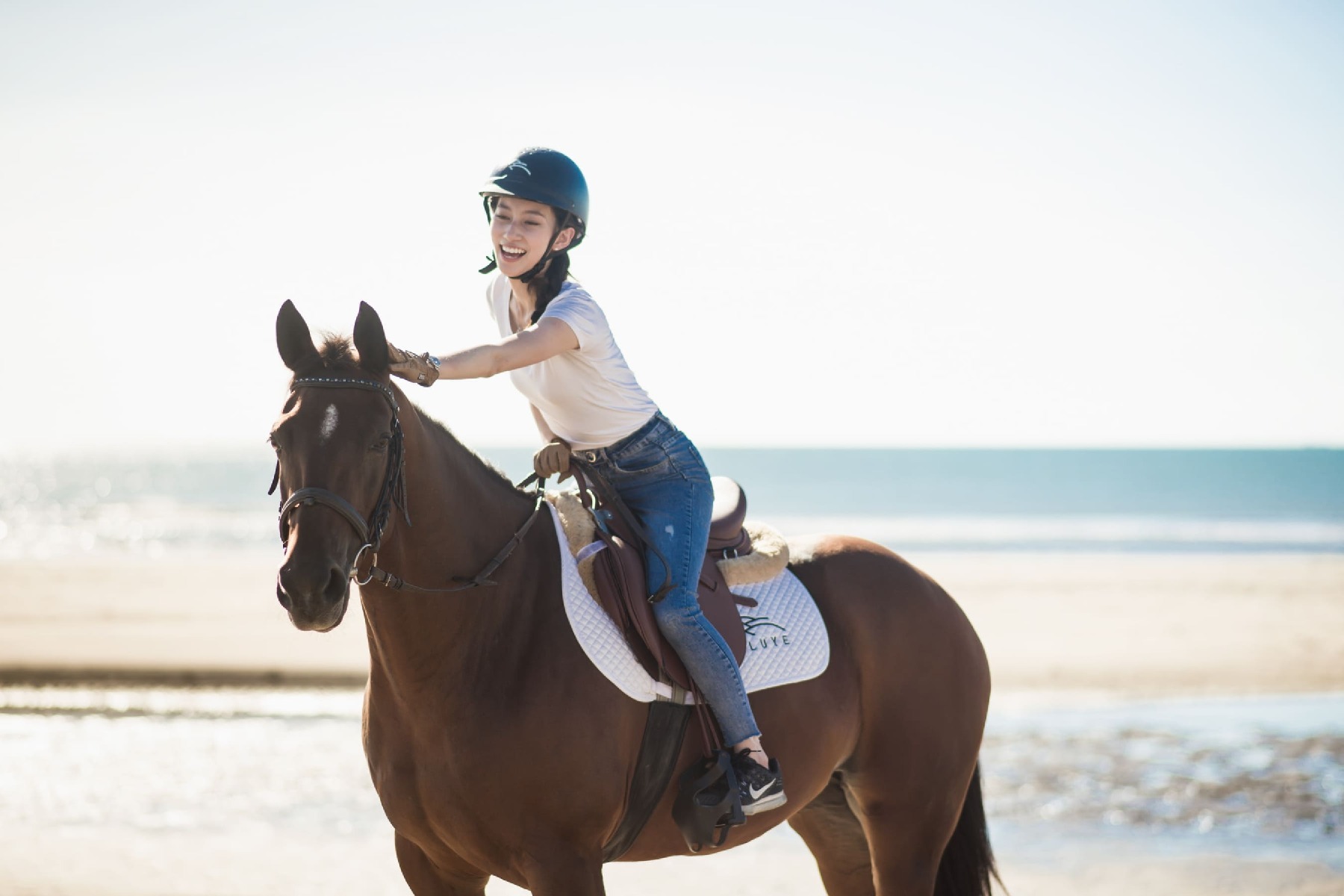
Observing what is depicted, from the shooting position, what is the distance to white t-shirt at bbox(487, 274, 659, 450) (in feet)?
9.10

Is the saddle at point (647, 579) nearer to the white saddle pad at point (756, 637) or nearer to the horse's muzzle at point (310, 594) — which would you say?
the white saddle pad at point (756, 637)

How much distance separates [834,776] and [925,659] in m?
0.55

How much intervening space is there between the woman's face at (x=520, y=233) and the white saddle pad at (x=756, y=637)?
75 cm

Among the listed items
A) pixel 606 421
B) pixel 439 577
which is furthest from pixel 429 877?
pixel 606 421

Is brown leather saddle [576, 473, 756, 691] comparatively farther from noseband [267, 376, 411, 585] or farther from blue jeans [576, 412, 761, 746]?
noseband [267, 376, 411, 585]

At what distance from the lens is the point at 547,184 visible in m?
2.90

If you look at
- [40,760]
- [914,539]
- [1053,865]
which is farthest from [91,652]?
[914,539]

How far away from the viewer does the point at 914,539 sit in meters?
28.8

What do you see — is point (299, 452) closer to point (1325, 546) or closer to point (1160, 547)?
point (1160, 547)

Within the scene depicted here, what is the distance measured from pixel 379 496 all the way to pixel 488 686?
25.2 inches

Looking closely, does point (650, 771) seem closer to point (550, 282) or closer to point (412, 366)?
point (412, 366)

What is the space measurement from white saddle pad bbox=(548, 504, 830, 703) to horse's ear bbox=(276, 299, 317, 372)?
3.00 feet

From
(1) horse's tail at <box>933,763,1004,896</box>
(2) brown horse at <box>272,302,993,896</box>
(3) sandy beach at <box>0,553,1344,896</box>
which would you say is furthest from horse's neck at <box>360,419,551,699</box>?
(3) sandy beach at <box>0,553,1344,896</box>

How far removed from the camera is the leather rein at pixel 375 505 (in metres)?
2.11
